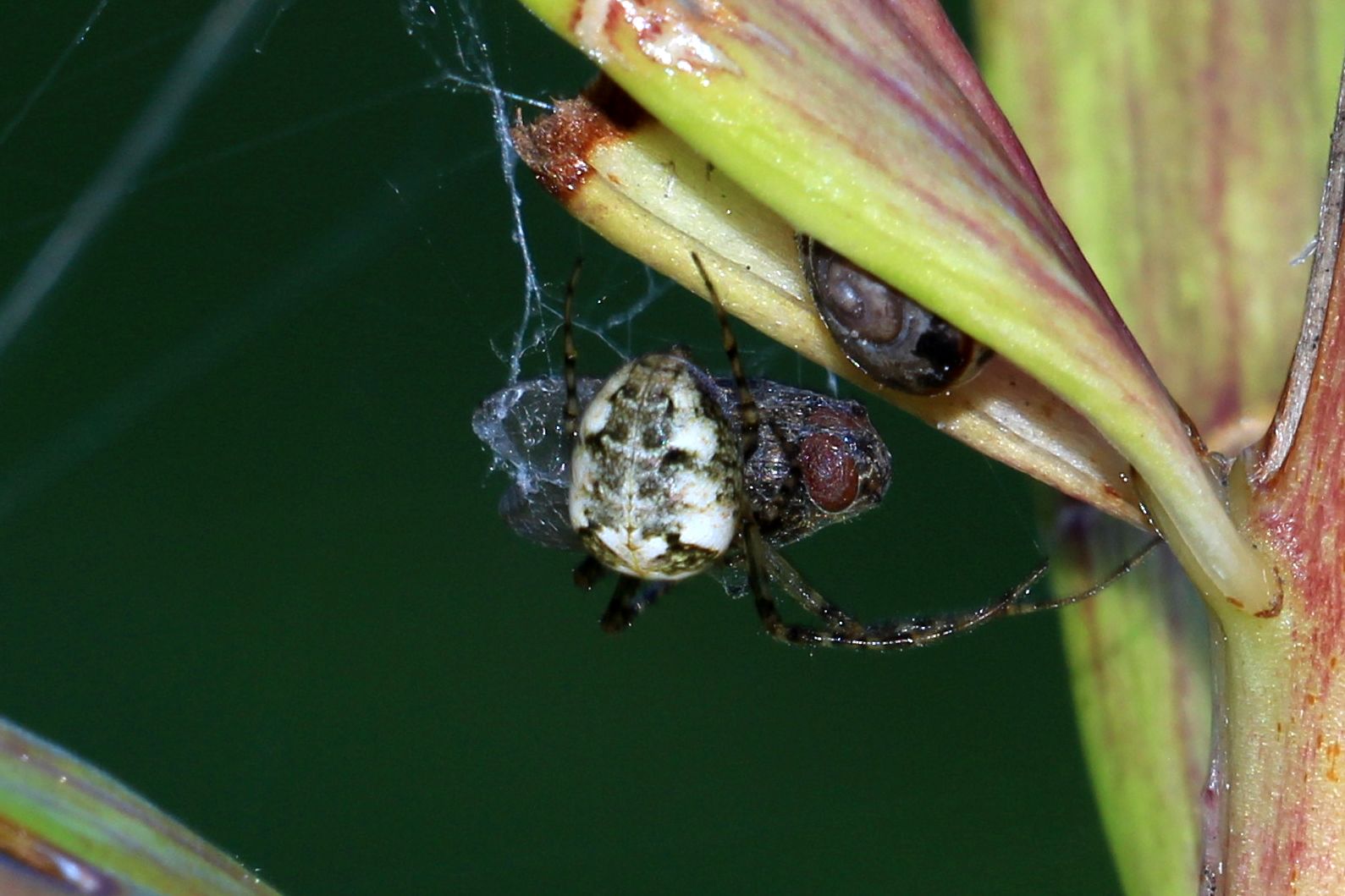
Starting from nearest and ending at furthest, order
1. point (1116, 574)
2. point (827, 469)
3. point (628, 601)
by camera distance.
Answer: point (1116, 574) < point (827, 469) < point (628, 601)

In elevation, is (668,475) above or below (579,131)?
below

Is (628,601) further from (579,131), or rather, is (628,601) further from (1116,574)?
(579,131)

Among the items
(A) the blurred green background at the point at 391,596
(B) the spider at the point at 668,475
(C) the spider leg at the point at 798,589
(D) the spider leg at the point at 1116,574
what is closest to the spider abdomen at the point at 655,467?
(B) the spider at the point at 668,475

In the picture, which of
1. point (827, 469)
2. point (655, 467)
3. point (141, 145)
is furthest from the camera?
point (141, 145)

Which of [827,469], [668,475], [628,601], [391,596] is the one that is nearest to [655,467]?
[668,475]

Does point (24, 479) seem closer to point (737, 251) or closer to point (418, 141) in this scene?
point (418, 141)

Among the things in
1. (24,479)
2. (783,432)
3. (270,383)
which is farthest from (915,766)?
(24,479)

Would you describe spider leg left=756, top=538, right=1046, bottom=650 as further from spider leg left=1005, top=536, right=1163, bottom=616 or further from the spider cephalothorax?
spider leg left=1005, top=536, right=1163, bottom=616
